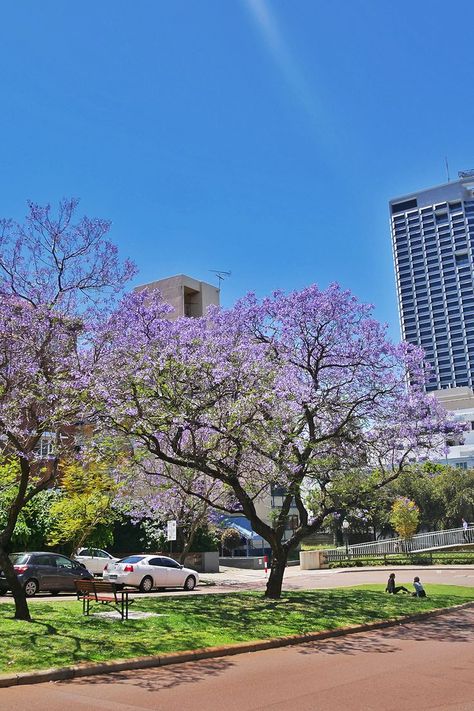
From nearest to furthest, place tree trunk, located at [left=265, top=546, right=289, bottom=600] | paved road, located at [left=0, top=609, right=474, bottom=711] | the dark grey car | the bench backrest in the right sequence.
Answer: paved road, located at [left=0, top=609, right=474, bottom=711], the bench backrest, tree trunk, located at [left=265, top=546, right=289, bottom=600], the dark grey car

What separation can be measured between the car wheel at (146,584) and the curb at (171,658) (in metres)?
11.7

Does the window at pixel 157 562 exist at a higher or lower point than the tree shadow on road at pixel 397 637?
higher

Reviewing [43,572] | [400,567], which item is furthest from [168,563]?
[400,567]

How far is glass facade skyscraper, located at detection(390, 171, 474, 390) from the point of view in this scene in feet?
571

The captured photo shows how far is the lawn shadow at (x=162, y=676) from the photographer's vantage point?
347 inches

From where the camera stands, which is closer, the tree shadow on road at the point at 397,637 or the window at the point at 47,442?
the tree shadow on road at the point at 397,637

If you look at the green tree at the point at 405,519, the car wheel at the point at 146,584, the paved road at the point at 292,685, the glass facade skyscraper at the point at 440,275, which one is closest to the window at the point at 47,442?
the paved road at the point at 292,685

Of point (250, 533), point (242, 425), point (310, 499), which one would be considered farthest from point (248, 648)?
point (250, 533)

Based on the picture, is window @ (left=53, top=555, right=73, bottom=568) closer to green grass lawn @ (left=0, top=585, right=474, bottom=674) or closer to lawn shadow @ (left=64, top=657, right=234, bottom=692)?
green grass lawn @ (left=0, top=585, right=474, bottom=674)

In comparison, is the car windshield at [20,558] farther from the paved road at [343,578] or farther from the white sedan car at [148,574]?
the paved road at [343,578]

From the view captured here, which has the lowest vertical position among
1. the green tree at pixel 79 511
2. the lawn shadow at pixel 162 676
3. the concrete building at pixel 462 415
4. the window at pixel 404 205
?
the lawn shadow at pixel 162 676

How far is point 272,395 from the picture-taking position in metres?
16.1

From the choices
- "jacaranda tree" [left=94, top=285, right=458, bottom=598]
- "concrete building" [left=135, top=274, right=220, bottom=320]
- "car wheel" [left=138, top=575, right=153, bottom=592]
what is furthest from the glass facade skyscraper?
"jacaranda tree" [left=94, top=285, right=458, bottom=598]

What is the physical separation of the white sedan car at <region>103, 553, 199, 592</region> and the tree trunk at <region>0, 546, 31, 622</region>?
10786 millimetres
